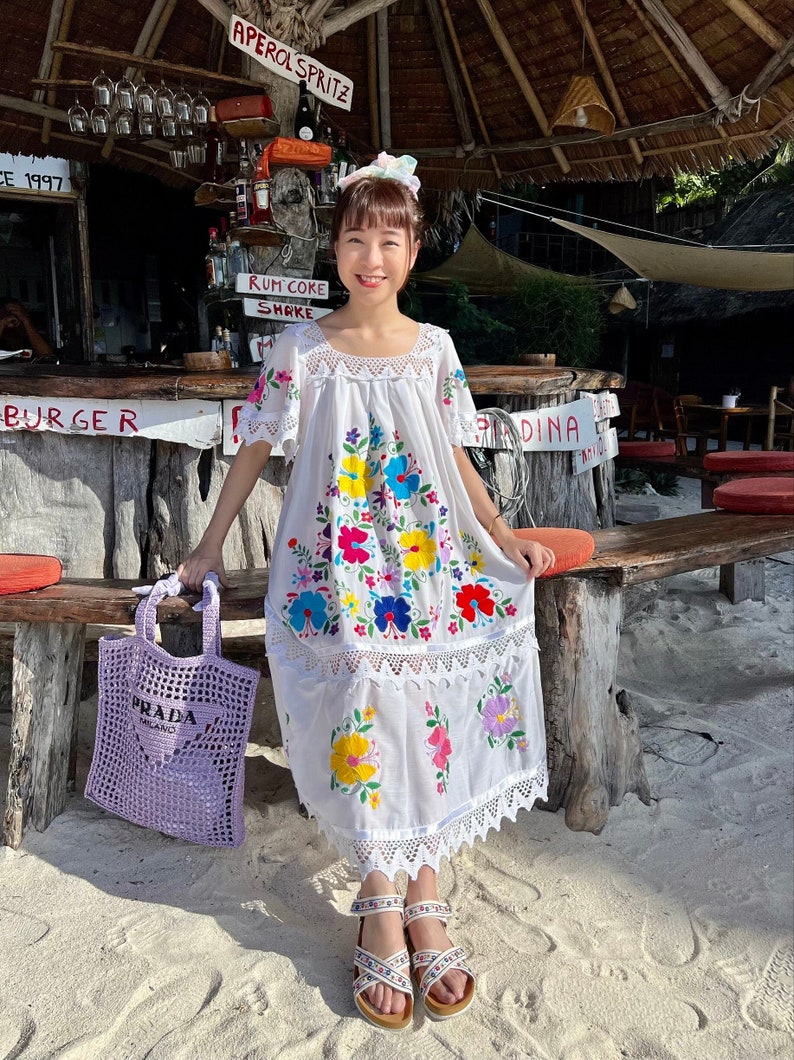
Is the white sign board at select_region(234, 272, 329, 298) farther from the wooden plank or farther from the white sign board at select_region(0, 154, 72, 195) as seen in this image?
the white sign board at select_region(0, 154, 72, 195)

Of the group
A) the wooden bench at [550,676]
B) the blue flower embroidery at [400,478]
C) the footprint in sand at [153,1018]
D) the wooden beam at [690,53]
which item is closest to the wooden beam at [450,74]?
the wooden beam at [690,53]

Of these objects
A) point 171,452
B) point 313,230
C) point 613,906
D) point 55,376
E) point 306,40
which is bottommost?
point 613,906

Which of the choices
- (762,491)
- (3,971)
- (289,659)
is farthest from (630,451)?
(3,971)

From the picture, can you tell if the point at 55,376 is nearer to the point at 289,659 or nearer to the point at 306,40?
the point at 289,659

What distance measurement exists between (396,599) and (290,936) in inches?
30.2

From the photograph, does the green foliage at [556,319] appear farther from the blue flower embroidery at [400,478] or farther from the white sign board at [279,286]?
the blue flower embroidery at [400,478]

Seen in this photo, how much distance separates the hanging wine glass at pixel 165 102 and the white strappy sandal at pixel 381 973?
3.66 metres

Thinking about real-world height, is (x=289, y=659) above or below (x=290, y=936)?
above

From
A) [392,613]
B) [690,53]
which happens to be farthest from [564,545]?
[690,53]

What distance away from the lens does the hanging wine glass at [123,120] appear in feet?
13.4

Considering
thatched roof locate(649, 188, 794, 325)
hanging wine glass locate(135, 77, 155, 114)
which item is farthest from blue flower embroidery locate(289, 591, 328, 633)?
thatched roof locate(649, 188, 794, 325)

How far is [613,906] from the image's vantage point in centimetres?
198

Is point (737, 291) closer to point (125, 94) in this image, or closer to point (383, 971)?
point (125, 94)

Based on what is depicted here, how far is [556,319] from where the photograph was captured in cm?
611
